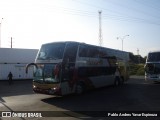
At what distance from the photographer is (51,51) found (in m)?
18.8

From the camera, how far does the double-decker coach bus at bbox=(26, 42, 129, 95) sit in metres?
18.0

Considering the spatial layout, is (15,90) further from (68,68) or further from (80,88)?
(68,68)

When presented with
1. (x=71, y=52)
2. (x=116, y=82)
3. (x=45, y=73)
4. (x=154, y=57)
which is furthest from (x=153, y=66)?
(x=45, y=73)

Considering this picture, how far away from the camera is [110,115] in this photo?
12766mm

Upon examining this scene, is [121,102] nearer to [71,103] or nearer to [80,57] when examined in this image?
[71,103]

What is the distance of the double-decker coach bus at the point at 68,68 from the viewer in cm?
1802

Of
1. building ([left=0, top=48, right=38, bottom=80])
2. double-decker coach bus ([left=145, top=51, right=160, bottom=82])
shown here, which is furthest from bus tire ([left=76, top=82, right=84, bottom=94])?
building ([left=0, top=48, right=38, bottom=80])

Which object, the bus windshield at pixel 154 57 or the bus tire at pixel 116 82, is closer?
the bus tire at pixel 116 82

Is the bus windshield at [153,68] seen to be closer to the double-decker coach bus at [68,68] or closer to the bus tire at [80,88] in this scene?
the double-decker coach bus at [68,68]

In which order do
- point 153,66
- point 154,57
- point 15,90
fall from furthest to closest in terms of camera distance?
point 154,57
point 153,66
point 15,90

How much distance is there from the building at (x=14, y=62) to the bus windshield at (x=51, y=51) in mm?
22660

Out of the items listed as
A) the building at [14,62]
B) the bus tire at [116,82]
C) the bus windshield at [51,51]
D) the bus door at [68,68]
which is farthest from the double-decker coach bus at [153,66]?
the building at [14,62]

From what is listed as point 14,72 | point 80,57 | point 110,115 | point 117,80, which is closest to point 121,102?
point 110,115

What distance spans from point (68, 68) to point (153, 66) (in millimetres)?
12620
